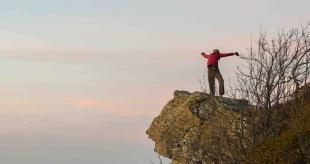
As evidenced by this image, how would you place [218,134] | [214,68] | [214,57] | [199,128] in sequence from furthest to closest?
[214,68]
[214,57]
[199,128]
[218,134]

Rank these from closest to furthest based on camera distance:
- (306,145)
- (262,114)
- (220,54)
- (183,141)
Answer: (306,145), (262,114), (183,141), (220,54)

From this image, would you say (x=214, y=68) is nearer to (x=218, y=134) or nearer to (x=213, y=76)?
(x=213, y=76)

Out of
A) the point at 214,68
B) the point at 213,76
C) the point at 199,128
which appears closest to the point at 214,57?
the point at 214,68

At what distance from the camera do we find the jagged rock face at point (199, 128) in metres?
18.5

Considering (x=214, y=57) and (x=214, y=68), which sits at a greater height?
A: (x=214, y=57)

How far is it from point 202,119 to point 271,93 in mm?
2968

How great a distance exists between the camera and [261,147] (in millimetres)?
15516

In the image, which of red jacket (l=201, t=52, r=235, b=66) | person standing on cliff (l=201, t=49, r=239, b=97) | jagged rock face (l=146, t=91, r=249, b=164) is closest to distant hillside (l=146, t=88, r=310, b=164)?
jagged rock face (l=146, t=91, r=249, b=164)

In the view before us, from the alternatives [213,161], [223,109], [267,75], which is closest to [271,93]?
[267,75]

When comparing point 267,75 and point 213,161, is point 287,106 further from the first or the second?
point 213,161

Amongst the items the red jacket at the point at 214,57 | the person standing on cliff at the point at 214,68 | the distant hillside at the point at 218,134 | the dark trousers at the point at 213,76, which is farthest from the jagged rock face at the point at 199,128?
the red jacket at the point at 214,57

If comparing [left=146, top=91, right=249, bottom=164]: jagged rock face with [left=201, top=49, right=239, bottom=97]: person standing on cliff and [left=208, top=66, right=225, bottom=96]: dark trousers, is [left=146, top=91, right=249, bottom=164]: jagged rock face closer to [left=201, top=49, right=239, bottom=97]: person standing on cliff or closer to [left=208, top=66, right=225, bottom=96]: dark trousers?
[left=208, top=66, right=225, bottom=96]: dark trousers

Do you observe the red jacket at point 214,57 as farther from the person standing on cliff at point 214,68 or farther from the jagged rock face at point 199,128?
the jagged rock face at point 199,128

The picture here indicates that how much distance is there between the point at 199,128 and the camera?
20.1 m
